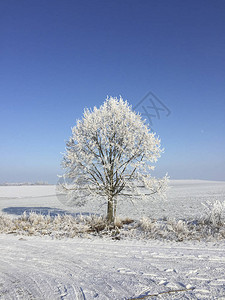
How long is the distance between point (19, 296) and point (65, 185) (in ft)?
33.4

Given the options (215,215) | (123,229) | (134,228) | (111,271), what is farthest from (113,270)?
(215,215)

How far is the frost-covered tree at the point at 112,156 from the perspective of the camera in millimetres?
13703

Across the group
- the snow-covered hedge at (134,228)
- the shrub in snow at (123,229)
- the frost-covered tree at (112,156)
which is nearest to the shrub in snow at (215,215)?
the snow-covered hedge at (134,228)

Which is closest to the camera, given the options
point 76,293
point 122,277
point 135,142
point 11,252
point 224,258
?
point 76,293

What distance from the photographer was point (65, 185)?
48.2 ft

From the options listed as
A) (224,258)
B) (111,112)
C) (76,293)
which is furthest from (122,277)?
(111,112)

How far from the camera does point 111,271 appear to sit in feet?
18.9

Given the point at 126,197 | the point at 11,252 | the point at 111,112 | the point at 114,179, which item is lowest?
the point at 11,252

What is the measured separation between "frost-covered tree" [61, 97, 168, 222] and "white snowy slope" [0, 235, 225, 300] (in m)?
5.11

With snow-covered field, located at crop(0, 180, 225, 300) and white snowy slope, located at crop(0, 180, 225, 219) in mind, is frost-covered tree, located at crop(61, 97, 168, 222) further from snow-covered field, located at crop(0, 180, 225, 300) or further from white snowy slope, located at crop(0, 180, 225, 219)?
snow-covered field, located at crop(0, 180, 225, 300)

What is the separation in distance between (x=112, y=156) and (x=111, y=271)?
8.66 m

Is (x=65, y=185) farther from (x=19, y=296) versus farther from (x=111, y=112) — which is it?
(x=19, y=296)

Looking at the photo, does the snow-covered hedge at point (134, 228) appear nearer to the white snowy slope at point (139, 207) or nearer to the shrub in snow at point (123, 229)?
the shrub in snow at point (123, 229)

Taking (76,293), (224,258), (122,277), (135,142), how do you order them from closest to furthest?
1. (76,293)
2. (122,277)
3. (224,258)
4. (135,142)
